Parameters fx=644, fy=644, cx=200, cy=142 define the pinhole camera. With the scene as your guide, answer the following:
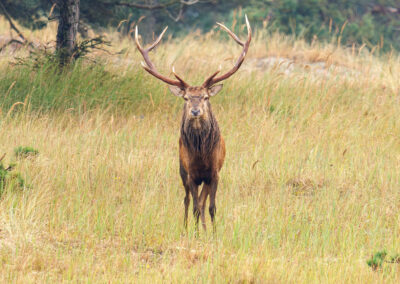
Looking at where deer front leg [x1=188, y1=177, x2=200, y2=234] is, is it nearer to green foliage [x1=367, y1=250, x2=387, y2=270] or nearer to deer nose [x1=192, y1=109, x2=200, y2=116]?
deer nose [x1=192, y1=109, x2=200, y2=116]

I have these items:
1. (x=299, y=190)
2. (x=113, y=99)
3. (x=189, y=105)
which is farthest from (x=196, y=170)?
(x=113, y=99)

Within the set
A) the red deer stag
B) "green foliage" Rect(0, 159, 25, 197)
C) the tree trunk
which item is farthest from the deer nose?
the tree trunk

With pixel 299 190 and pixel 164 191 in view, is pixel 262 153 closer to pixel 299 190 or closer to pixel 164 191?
pixel 299 190

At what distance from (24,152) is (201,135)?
97.6 inches

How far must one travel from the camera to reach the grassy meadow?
5078mm

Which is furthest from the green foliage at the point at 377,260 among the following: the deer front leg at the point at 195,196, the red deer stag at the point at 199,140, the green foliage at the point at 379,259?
the deer front leg at the point at 195,196

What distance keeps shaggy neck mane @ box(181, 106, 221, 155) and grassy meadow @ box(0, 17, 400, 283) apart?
2.37 ft

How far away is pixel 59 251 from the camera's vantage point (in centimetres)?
537

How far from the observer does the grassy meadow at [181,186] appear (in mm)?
5078

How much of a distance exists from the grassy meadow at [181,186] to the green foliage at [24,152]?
0.09 m

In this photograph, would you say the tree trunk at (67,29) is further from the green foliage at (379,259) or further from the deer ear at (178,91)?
the green foliage at (379,259)

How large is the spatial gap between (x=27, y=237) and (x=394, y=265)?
2.98 m

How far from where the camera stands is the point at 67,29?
10055 mm

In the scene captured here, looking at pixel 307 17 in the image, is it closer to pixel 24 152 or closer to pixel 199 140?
pixel 24 152
